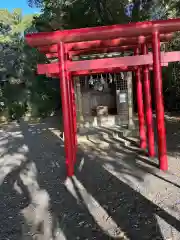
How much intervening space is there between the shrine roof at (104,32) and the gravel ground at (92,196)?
263cm


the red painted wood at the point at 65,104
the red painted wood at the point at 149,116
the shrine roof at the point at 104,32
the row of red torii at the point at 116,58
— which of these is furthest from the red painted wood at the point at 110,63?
the red painted wood at the point at 149,116

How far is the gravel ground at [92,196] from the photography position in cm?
355

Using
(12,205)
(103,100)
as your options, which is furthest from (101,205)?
(103,100)

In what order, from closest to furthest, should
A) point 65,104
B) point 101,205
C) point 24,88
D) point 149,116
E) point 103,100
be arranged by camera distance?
point 101,205 → point 65,104 → point 149,116 → point 103,100 → point 24,88

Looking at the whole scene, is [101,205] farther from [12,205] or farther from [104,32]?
[104,32]

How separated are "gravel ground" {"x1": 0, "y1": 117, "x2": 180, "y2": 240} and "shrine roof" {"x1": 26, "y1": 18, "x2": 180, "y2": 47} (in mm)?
2632

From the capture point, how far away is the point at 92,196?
4.64m

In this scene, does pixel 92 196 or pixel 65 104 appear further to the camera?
pixel 65 104

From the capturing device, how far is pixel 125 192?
473 cm

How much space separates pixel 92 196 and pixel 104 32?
9.15 feet

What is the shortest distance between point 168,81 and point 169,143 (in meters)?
6.64

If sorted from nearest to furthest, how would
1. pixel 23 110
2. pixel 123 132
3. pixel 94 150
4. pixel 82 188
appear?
pixel 82 188 → pixel 94 150 → pixel 123 132 → pixel 23 110

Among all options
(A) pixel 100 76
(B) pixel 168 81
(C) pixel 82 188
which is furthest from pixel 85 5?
(C) pixel 82 188

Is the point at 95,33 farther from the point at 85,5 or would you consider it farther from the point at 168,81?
the point at 168,81
